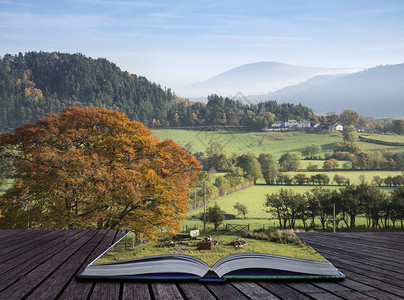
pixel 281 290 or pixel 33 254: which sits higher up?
pixel 281 290

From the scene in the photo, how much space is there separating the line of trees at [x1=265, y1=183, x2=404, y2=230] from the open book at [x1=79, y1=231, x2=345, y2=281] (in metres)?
11.4

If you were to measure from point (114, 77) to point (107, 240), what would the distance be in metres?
20.3

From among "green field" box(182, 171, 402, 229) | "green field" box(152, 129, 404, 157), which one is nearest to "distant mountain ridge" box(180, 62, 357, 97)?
"green field" box(152, 129, 404, 157)

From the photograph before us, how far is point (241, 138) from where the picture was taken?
21469 mm

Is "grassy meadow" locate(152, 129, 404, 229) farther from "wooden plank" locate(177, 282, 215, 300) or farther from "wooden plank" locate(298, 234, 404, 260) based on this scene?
"wooden plank" locate(177, 282, 215, 300)

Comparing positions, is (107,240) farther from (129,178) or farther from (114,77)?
(114,77)

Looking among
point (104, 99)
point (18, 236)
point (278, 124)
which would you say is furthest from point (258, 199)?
point (18, 236)

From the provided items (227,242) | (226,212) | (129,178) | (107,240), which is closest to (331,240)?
(227,242)

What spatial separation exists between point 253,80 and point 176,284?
2169 centimetres

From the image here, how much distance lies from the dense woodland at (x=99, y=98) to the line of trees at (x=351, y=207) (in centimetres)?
981

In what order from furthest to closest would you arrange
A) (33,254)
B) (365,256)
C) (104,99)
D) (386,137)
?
(386,137)
(104,99)
(33,254)
(365,256)

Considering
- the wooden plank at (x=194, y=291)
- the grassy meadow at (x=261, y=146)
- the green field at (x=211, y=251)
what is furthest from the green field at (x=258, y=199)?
the wooden plank at (x=194, y=291)

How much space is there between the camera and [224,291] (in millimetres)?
1615

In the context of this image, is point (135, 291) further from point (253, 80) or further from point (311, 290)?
point (253, 80)
